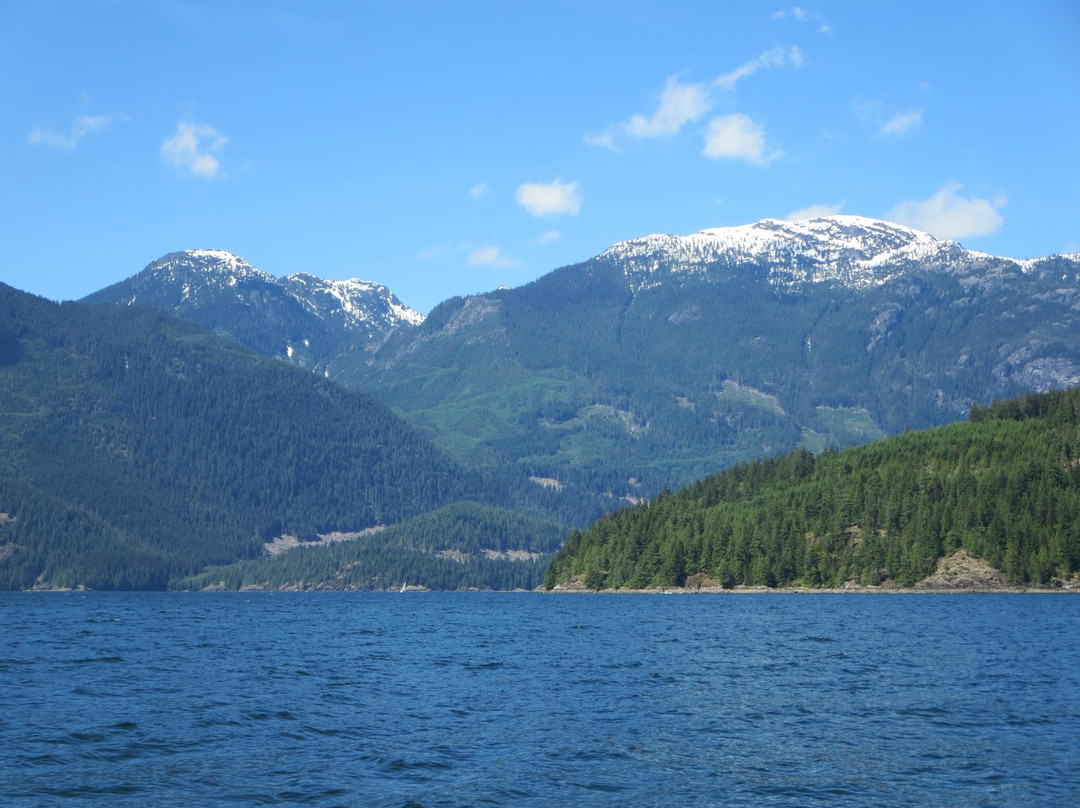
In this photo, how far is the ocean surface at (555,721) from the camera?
48094mm

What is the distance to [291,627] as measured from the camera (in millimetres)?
156625

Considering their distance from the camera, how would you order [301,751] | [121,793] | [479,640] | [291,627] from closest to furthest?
[121,793]
[301,751]
[479,640]
[291,627]

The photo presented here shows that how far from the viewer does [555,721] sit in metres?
64.8

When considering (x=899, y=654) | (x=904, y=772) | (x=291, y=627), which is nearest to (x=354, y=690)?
(x=904, y=772)

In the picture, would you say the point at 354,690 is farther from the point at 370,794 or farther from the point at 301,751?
the point at 370,794

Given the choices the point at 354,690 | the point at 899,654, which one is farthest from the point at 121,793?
the point at 899,654

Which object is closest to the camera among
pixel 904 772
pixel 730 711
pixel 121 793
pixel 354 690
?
pixel 121 793

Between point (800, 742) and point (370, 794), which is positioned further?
point (800, 742)

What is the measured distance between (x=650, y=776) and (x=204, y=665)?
2160 inches

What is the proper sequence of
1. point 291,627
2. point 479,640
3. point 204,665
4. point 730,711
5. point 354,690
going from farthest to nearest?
point 291,627 → point 479,640 → point 204,665 → point 354,690 → point 730,711

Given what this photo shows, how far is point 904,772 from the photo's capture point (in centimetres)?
5047

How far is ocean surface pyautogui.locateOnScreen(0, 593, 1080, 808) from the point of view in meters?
48.1

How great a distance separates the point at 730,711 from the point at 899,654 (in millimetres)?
34450

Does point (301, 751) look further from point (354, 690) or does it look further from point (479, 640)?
point (479, 640)
